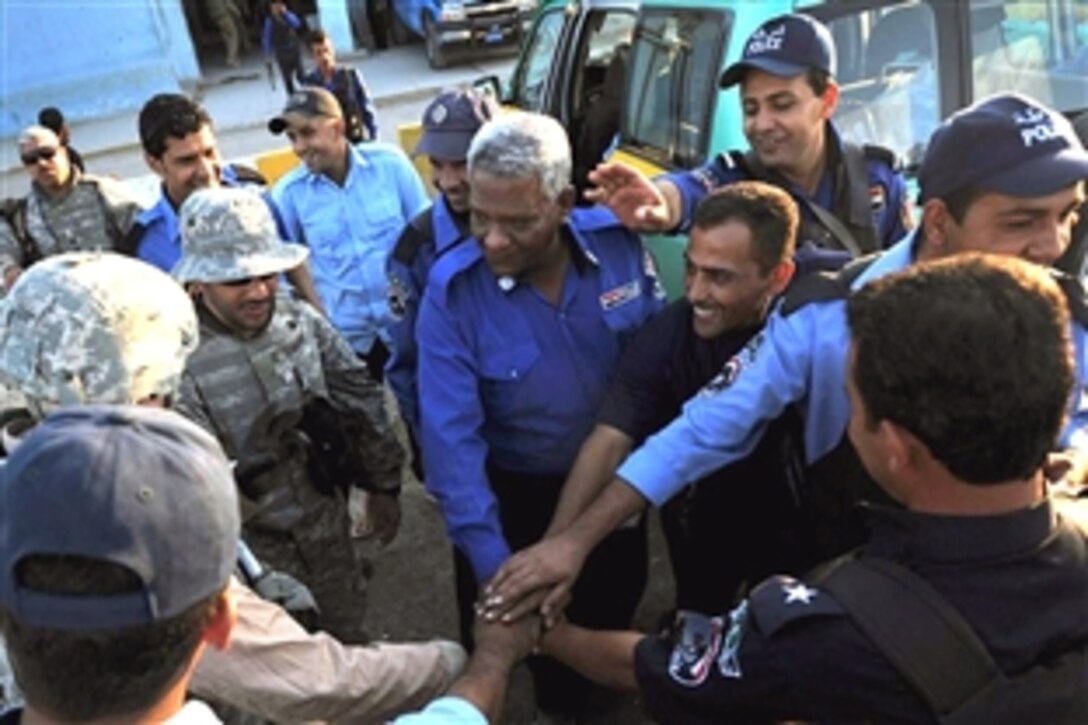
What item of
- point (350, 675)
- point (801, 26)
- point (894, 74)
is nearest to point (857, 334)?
point (350, 675)

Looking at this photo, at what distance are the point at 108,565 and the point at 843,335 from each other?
4.81 ft

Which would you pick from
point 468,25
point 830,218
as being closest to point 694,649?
point 830,218

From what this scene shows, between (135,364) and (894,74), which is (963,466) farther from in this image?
(894,74)

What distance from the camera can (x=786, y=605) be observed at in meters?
1.39

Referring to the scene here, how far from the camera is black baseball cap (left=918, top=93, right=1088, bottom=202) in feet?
6.43

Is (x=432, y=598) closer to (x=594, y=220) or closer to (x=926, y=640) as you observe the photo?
(x=594, y=220)

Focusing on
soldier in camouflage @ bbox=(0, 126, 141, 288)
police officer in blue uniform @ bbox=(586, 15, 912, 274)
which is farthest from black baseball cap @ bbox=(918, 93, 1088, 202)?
soldier in camouflage @ bbox=(0, 126, 141, 288)

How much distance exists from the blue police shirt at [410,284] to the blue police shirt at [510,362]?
21.1 inches

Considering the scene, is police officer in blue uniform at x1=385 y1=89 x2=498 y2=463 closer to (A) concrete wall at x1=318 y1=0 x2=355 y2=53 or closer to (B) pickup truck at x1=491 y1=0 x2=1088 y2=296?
(B) pickup truck at x1=491 y1=0 x2=1088 y2=296

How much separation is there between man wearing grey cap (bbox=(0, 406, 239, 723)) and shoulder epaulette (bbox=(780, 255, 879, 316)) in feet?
4.32

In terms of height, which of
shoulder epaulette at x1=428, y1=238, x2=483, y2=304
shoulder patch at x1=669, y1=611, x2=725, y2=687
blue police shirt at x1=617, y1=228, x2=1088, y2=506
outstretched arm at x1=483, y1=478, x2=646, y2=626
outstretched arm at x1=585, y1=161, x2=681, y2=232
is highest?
outstretched arm at x1=585, y1=161, x2=681, y2=232

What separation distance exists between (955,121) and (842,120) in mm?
1857

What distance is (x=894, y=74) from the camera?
385 centimetres

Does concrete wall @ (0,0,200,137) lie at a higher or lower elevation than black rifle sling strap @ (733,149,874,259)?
higher
